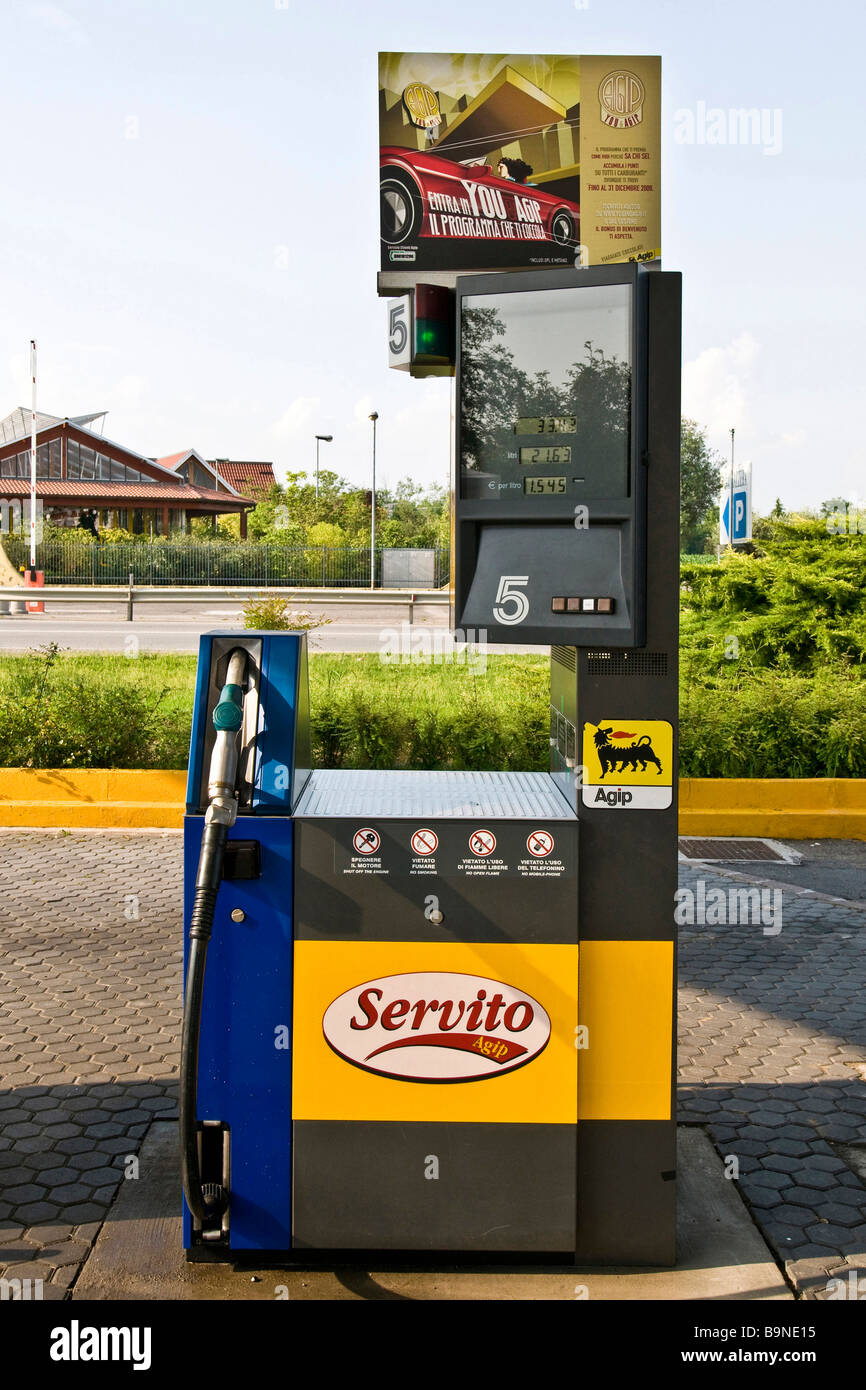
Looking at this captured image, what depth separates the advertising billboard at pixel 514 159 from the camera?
38.2ft

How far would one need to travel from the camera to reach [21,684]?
10.1 meters

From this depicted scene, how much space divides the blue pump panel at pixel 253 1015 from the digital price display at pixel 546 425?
123 centimetres

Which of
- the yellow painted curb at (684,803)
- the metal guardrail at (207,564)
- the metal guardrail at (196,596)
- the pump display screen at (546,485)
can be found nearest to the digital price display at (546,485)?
the pump display screen at (546,485)

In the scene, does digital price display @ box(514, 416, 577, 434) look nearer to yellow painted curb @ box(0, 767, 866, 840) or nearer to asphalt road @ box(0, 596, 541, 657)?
yellow painted curb @ box(0, 767, 866, 840)

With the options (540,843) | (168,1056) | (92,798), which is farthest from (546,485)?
(92,798)

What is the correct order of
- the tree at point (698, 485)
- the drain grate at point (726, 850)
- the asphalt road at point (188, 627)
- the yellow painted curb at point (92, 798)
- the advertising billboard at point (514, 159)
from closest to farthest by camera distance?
the drain grate at point (726, 850)
the yellow painted curb at point (92, 798)
the advertising billboard at point (514, 159)
the asphalt road at point (188, 627)
the tree at point (698, 485)

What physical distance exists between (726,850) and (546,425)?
19.7ft

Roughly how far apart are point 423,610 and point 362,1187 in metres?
29.5

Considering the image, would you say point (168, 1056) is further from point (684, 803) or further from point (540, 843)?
point (684, 803)

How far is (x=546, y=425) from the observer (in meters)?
3.16

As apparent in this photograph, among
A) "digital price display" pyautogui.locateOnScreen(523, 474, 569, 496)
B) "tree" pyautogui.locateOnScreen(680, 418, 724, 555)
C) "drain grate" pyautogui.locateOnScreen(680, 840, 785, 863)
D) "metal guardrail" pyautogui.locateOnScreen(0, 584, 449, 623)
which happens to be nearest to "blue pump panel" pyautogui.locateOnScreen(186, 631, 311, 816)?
"digital price display" pyautogui.locateOnScreen(523, 474, 569, 496)

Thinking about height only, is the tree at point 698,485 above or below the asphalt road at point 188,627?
above

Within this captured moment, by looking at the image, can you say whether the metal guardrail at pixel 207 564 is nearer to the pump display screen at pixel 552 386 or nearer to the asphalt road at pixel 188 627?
the asphalt road at pixel 188 627
